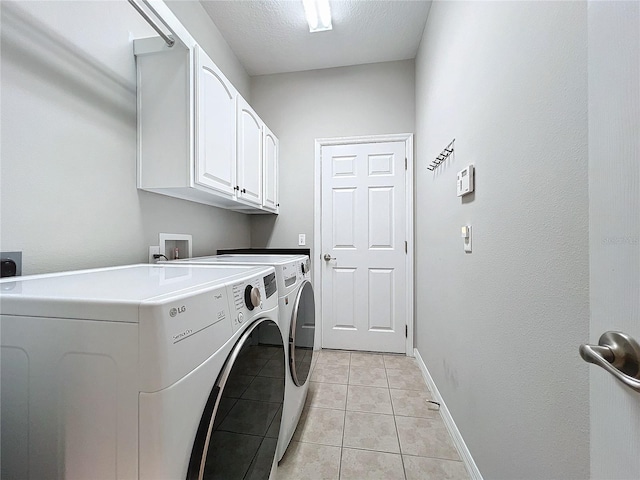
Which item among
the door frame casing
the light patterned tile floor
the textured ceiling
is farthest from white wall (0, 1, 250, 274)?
the door frame casing

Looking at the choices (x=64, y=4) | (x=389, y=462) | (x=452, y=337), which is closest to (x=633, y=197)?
(x=452, y=337)

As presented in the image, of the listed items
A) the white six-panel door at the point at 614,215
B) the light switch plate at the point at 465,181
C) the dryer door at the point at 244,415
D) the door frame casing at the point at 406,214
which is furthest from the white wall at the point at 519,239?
the door frame casing at the point at 406,214

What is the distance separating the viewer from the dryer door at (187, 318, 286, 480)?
0.59 meters

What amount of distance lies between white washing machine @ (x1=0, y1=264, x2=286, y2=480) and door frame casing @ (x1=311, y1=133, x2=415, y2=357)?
203 centimetres

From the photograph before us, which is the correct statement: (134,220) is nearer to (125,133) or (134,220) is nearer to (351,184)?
(125,133)

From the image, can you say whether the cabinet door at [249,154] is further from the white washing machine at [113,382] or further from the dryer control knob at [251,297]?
the white washing machine at [113,382]

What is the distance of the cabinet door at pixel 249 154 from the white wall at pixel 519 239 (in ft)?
4.34

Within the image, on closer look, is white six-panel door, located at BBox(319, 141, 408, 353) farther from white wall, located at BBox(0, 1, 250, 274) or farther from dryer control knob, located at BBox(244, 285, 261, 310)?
dryer control knob, located at BBox(244, 285, 261, 310)

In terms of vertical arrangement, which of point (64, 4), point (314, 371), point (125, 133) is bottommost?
point (314, 371)

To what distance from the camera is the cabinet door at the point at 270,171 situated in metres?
2.31

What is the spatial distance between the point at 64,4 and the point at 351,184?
210cm

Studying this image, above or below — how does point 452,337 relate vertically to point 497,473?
above

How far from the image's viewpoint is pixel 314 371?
87.7 inches

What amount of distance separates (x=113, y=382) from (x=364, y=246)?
2284 mm
